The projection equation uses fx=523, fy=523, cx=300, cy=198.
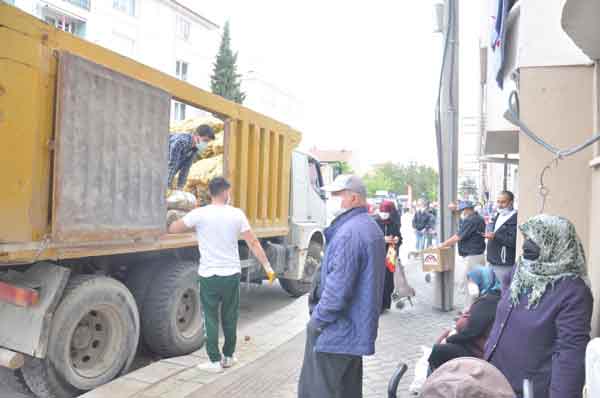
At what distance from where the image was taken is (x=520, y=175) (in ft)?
13.7

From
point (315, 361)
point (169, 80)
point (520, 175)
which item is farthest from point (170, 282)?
point (520, 175)

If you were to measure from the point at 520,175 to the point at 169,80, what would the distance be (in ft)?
10.8

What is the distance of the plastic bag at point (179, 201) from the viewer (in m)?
5.62

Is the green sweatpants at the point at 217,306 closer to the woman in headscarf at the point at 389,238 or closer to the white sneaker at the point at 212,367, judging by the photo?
the white sneaker at the point at 212,367

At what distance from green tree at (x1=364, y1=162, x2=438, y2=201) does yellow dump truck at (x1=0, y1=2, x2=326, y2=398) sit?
73.5m

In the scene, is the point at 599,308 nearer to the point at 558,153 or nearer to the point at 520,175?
the point at 558,153

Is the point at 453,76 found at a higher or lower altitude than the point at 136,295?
higher

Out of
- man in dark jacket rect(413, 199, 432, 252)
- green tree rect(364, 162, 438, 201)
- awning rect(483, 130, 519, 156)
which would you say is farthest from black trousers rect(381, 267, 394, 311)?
green tree rect(364, 162, 438, 201)

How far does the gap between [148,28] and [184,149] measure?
2837cm

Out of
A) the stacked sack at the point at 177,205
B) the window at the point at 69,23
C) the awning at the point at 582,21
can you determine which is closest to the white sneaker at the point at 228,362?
the stacked sack at the point at 177,205

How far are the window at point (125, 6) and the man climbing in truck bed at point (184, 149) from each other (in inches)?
1057

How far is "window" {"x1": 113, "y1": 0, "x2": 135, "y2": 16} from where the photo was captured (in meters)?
29.7

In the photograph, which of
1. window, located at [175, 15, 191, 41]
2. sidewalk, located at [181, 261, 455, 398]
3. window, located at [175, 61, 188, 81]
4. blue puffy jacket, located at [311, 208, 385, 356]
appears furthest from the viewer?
window, located at [175, 61, 188, 81]

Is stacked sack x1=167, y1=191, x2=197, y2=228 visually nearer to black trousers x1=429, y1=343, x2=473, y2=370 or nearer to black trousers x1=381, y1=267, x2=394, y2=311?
black trousers x1=381, y1=267, x2=394, y2=311
